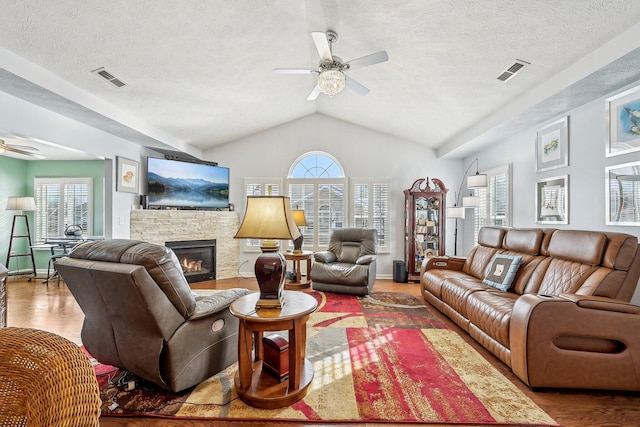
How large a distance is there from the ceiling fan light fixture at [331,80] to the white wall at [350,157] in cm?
317

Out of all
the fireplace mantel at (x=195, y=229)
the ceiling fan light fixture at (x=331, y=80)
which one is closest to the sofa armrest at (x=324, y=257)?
the fireplace mantel at (x=195, y=229)

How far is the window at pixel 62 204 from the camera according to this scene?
20.1 feet

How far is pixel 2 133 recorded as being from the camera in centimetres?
300

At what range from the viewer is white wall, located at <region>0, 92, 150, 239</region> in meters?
3.02

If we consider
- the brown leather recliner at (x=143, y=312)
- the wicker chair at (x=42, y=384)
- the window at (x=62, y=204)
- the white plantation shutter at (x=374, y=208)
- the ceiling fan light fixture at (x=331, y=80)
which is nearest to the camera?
the wicker chair at (x=42, y=384)

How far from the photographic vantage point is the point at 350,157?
5953 millimetres

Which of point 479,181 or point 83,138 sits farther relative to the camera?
point 479,181

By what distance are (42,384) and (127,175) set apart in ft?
15.1

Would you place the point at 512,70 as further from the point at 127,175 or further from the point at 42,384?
the point at 127,175

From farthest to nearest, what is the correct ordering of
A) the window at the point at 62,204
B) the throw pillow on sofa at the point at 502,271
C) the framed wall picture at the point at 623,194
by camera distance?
the window at the point at 62,204
the throw pillow on sofa at the point at 502,271
the framed wall picture at the point at 623,194

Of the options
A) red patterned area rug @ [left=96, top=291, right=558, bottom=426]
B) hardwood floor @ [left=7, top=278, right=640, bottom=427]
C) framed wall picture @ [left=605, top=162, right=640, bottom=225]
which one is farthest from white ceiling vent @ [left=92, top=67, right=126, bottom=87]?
framed wall picture @ [left=605, top=162, right=640, bottom=225]

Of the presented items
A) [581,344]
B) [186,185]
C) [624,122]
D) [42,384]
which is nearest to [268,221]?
[42,384]

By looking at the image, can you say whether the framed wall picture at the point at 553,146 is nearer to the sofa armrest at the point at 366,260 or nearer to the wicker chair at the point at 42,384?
the sofa armrest at the point at 366,260

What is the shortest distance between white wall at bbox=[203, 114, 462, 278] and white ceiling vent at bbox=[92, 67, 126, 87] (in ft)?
9.49
